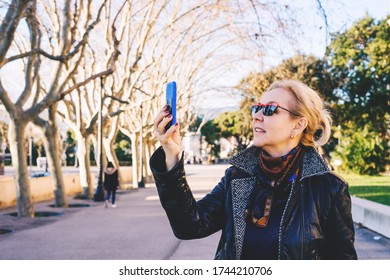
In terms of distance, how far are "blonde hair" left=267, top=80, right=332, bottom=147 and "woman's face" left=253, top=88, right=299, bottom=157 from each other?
0.09 feet

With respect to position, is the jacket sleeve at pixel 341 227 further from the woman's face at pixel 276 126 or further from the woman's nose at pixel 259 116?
the woman's nose at pixel 259 116

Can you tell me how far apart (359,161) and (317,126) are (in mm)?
26132

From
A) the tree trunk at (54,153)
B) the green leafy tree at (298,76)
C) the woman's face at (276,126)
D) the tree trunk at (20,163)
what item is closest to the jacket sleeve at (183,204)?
the woman's face at (276,126)

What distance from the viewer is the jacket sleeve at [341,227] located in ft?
7.04

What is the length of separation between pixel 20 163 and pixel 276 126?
1032 cm

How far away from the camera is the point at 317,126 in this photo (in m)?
2.38

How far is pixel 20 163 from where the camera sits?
38.4ft

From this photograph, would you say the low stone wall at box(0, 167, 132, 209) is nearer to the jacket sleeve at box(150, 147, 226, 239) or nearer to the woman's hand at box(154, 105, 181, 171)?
the jacket sleeve at box(150, 147, 226, 239)

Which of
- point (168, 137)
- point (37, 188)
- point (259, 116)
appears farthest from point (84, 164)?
point (168, 137)

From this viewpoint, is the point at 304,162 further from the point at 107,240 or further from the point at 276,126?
the point at 107,240

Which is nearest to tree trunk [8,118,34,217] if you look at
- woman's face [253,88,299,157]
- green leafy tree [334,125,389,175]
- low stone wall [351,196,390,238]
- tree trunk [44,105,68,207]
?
tree trunk [44,105,68,207]

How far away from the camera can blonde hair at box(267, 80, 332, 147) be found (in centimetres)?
230
